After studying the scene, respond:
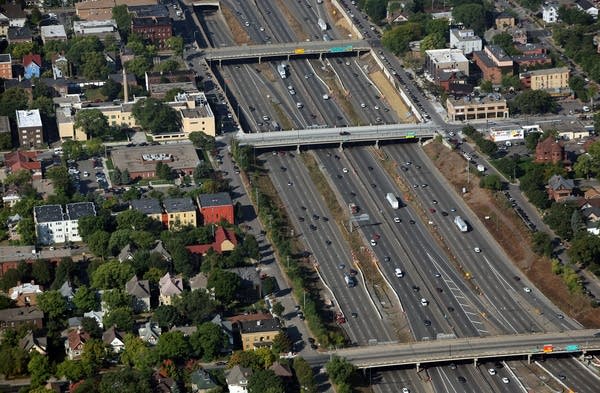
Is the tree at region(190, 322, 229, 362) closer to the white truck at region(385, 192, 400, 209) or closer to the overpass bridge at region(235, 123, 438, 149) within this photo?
the white truck at region(385, 192, 400, 209)

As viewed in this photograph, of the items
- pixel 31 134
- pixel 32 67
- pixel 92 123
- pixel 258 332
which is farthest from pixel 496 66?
pixel 258 332

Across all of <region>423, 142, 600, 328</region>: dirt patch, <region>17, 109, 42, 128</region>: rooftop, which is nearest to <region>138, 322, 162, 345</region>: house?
<region>423, 142, 600, 328</region>: dirt patch

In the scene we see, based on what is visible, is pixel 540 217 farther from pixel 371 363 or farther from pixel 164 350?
pixel 164 350

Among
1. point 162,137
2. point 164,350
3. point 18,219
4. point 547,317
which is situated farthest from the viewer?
point 162,137

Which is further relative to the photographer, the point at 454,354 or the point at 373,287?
the point at 373,287

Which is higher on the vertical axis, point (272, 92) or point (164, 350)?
point (164, 350)

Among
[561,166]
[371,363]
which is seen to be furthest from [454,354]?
[561,166]
